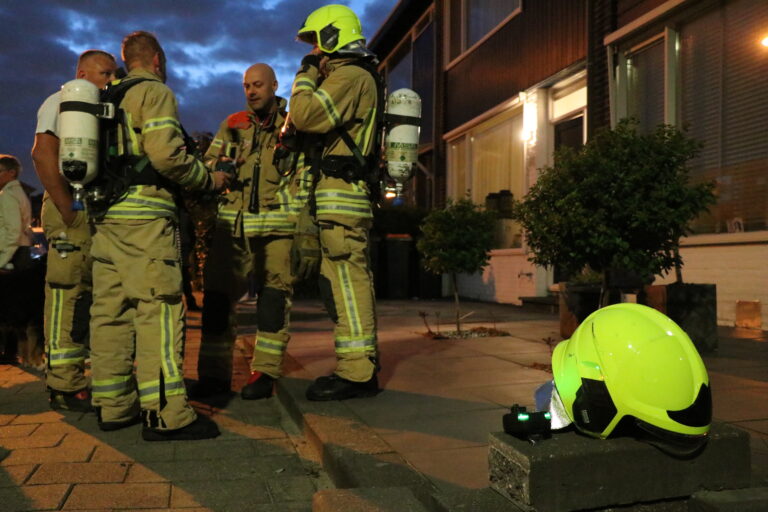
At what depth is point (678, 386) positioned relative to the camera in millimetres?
2211

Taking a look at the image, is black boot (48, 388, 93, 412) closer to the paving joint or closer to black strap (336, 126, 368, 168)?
the paving joint

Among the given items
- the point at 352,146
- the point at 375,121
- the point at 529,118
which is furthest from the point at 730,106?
the point at 352,146

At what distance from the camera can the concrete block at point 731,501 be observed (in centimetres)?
205

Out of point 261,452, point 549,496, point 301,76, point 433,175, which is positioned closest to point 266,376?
point 261,452

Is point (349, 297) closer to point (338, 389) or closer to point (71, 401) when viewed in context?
point (338, 389)

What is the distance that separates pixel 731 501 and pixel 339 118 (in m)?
2.82

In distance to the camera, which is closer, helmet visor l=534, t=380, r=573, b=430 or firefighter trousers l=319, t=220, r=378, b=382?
helmet visor l=534, t=380, r=573, b=430

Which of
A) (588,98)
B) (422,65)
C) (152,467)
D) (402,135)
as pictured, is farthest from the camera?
(422,65)

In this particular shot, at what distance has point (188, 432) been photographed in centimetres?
372

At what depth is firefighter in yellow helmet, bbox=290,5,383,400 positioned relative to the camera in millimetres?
4152

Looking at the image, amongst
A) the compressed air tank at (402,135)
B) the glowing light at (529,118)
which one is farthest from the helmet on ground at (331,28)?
the glowing light at (529,118)

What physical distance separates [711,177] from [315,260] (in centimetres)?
583

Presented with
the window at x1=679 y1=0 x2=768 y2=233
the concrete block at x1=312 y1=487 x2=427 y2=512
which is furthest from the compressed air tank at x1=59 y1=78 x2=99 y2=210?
the window at x1=679 y1=0 x2=768 y2=233

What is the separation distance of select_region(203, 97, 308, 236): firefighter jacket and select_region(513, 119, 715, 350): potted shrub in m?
2.14
